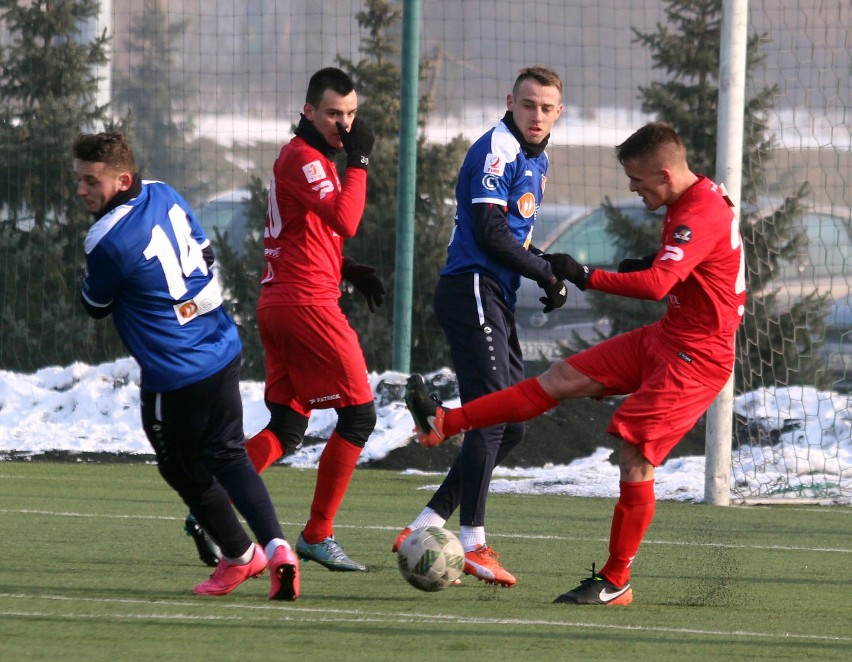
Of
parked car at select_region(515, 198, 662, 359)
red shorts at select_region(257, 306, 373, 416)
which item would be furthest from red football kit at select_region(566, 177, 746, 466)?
parked car at select_region(515, 198, 662, 359)

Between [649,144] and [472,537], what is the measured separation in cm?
169

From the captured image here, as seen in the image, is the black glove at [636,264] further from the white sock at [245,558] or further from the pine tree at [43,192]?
the pine tree at [43,192]

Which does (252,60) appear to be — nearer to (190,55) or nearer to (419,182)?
(190,55)

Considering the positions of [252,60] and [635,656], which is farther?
[252,60]

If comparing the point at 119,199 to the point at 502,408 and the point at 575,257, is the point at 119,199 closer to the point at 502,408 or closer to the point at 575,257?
the point at 502,408

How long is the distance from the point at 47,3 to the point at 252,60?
2168 millimetres

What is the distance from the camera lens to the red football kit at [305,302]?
242 inches

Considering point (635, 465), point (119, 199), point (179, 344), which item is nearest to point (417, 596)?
point (635, 465)

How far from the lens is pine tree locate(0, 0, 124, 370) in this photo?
14.1 metres

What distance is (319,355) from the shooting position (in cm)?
616

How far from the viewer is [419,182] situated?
1401cm

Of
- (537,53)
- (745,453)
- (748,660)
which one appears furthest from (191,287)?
(537,53)

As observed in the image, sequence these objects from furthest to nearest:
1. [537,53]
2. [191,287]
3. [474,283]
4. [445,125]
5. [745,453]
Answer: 1. [445,125]
2. [537,53]
3. [745,453]
4. [474,283]
5. [191,287]

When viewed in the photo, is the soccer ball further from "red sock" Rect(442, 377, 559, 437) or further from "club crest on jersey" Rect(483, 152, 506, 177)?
"club crest on jersey" Rect(483, 152, 506, 177)
